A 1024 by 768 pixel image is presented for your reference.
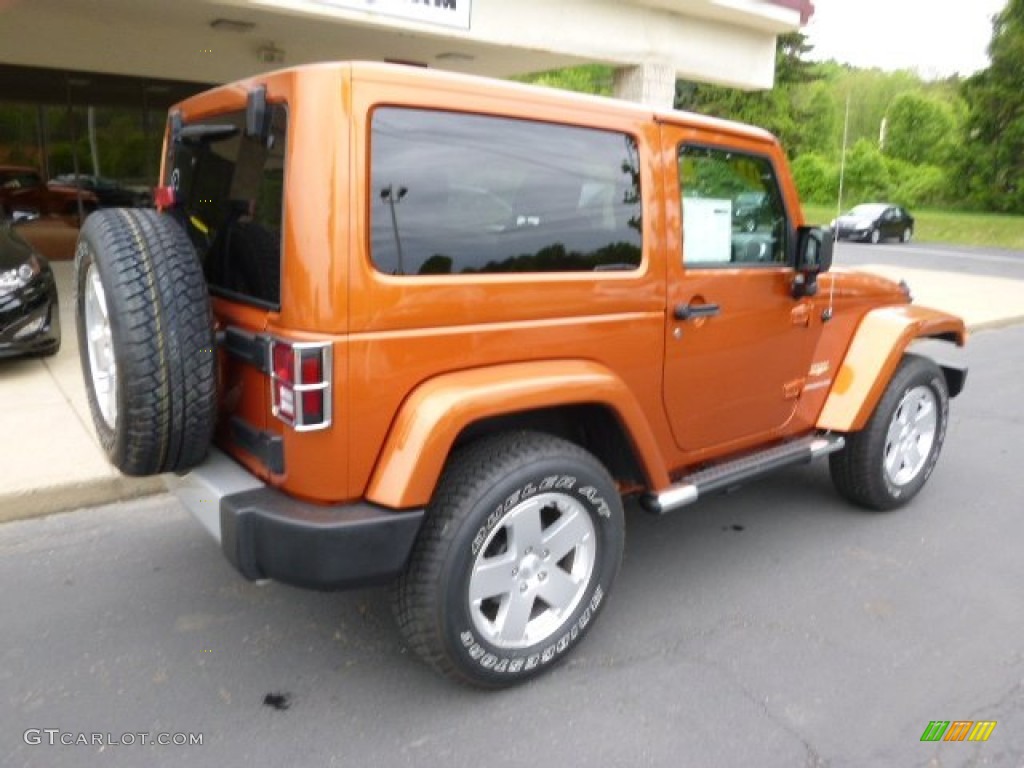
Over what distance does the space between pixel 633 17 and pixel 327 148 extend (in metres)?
9.33

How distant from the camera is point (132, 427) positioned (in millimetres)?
2398

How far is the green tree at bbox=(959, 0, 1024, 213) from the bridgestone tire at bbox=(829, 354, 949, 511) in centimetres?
4068

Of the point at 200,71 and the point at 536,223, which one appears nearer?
the point at 536,223

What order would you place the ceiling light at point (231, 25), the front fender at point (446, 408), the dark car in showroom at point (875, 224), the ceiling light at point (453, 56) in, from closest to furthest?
the front fender at point (446, 408) → the ceiling light at point (231, 25) → the ceiling light at point (453, 56) → the dark car in showroom at point (875, 224)

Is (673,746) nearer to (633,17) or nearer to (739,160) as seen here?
(739,160)

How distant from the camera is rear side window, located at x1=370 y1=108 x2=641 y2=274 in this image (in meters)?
2.32

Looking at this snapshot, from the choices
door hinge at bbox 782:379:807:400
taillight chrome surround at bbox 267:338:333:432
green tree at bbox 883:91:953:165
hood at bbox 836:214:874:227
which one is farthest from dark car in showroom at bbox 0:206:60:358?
green tree at bbox 883:91:953:165

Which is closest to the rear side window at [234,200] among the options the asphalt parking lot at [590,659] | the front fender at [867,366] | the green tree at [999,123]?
the asphalt parking lot at [590,659]

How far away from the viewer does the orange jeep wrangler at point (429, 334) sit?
2256 mm

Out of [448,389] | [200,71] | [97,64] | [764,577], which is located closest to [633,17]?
[200,71]

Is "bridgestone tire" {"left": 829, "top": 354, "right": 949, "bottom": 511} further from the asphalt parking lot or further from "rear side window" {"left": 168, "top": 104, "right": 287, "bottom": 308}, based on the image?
"rear side window" {"left": 168, "top": 104, "right": 287, "bottom": 308}

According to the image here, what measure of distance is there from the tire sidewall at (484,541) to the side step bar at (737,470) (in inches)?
9.3

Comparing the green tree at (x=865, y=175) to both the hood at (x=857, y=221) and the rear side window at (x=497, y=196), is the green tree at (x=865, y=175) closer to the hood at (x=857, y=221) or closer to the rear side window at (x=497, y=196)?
the hood at (x=857, y=221)

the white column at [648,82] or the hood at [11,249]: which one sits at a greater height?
the white column at [648,82]
